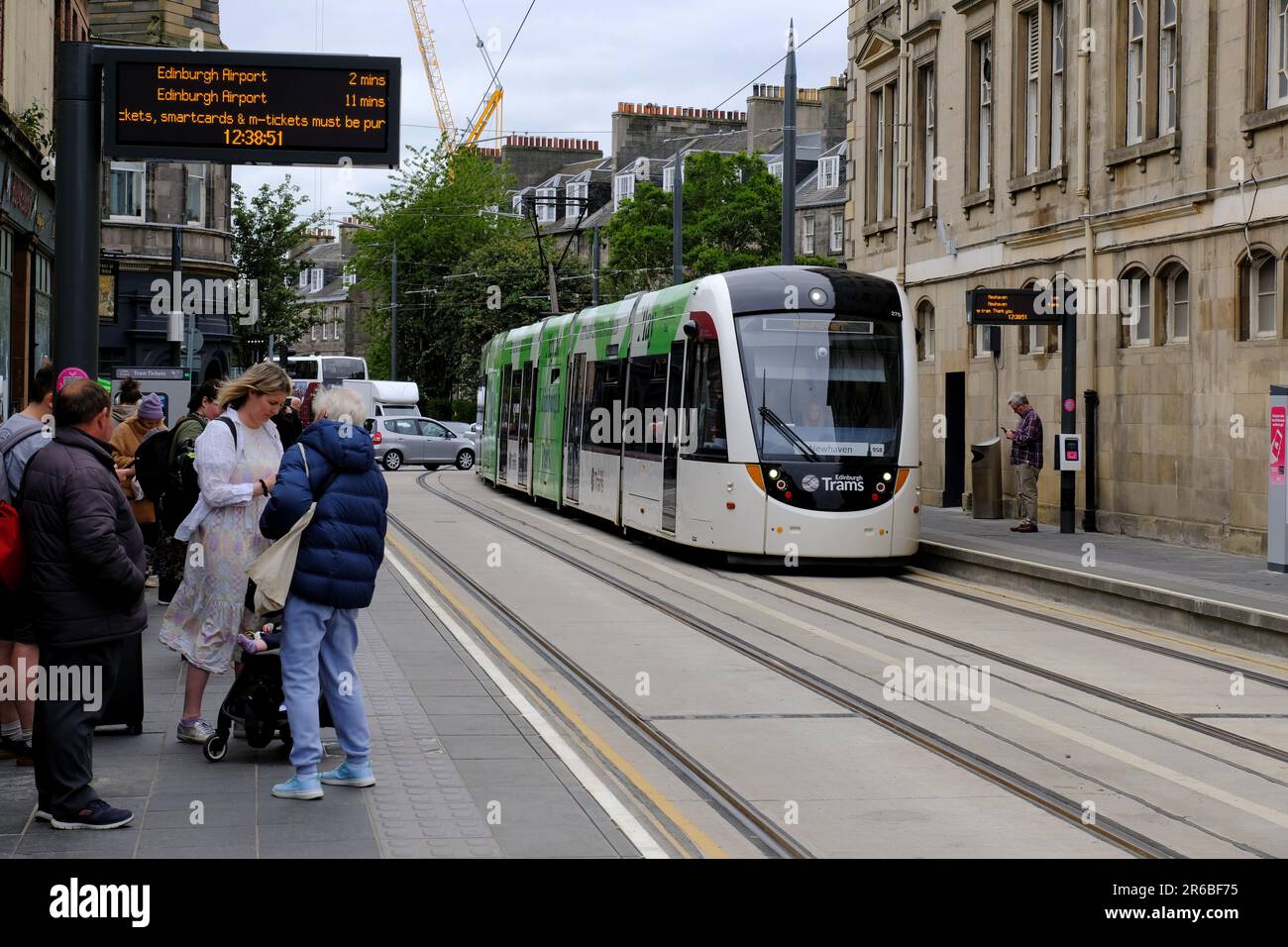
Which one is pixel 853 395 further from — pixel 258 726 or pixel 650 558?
pixel 258 726

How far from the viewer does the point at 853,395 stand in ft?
59.5

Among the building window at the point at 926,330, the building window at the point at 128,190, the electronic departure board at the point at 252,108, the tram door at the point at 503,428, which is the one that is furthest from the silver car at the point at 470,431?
the electronic departure board at the point at 252,108

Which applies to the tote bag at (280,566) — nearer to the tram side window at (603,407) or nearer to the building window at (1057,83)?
the tram side window at (603,407)

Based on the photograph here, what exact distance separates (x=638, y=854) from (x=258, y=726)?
2.42 metres

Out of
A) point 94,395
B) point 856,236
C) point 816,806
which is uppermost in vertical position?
point 856,236

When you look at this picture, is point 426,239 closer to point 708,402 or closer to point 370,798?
point 708,402

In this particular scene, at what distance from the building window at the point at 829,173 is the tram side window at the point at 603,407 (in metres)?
46.4

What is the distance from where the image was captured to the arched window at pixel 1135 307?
2192 centimetres

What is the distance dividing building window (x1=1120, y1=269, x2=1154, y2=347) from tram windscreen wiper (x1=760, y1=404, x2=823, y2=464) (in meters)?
6.20

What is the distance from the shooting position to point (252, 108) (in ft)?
36.8

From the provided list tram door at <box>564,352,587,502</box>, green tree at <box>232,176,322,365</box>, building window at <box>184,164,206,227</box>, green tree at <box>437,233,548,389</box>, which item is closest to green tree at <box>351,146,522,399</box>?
green tree at <box>437,233,548,389</box>

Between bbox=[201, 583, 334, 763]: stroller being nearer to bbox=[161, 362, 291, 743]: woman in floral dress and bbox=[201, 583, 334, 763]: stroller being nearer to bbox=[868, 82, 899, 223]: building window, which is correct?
bbox=[161, 362, 291, 743]: woman in floral dress

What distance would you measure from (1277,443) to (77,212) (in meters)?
11.0
